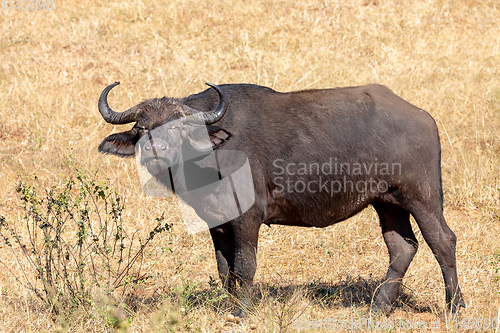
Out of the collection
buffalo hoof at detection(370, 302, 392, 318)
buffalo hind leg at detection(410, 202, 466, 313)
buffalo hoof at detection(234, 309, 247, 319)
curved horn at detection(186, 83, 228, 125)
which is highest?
curved horn at detection(186, 83, 228, 125)

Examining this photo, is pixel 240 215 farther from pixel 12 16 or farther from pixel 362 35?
pixel 12 16

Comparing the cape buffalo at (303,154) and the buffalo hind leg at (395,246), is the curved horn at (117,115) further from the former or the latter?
the buffalo hind leg at (395,246)

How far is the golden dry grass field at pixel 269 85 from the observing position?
464cm

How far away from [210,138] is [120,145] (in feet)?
2.83

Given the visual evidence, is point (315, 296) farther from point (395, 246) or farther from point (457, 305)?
point (457, 305)

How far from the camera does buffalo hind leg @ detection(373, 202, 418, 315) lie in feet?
15.6

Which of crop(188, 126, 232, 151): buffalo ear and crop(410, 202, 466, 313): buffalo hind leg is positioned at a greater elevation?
crop(188, 126, 232, 151): buffalo ear

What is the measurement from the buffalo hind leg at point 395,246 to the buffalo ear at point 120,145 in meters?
2.24

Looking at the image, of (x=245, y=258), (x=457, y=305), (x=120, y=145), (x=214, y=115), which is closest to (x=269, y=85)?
(x=120, y=145)

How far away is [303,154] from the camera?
4.39 m

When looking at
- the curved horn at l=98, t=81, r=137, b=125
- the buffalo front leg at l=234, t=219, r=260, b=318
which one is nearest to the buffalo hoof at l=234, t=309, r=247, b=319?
the buffalo front leg at l=234, t=219, r=260, b=318

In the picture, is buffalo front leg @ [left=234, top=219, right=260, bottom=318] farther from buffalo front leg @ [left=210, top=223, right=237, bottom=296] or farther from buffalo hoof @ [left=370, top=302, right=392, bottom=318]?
buffalo hoof @ [left=370, top=302, right=392, bottom=318]

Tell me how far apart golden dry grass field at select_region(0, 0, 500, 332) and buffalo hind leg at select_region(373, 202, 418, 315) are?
198 millimetres

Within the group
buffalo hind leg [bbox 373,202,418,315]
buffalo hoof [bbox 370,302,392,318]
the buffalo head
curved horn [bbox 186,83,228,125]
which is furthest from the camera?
buffalo hind leg [bbox 373,202,418,315]
